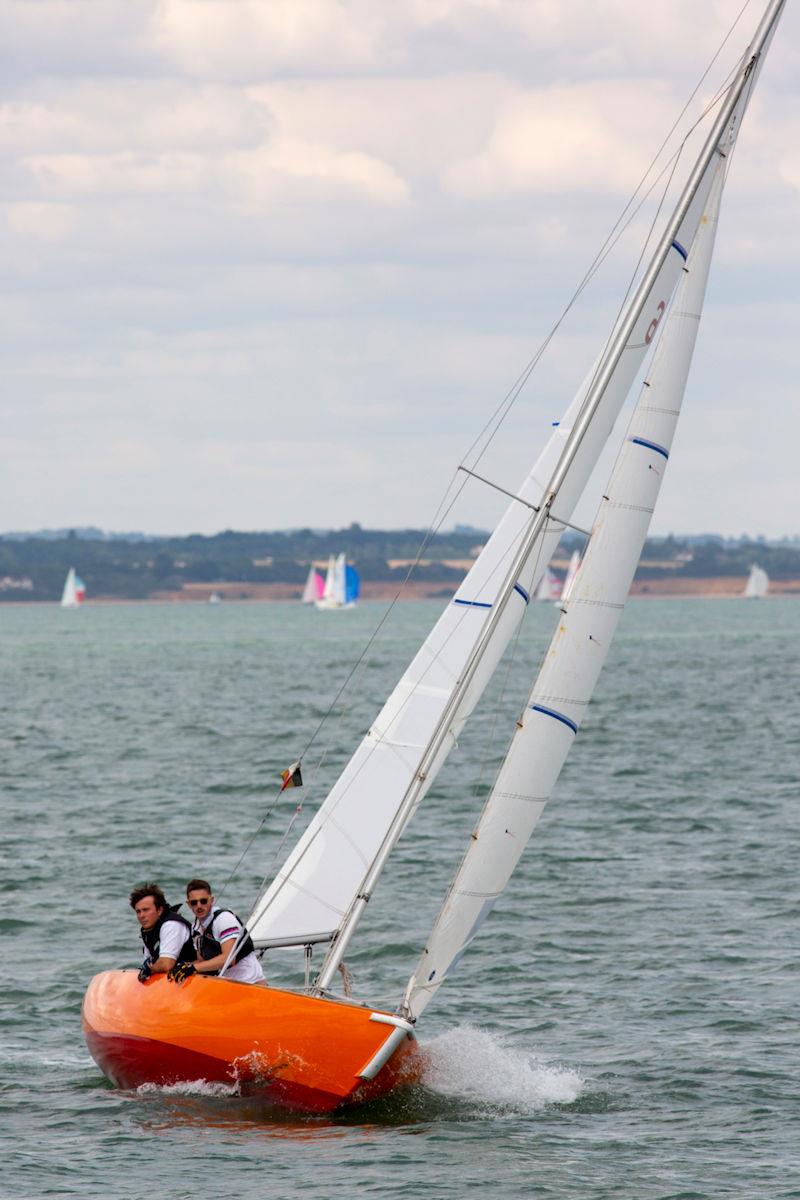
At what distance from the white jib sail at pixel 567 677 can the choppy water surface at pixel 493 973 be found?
837 mm

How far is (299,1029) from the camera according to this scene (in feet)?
48.0

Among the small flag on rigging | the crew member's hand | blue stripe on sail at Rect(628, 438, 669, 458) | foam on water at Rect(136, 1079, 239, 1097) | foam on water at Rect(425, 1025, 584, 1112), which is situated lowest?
foam on water at Rect(136, 1079, 239, 1097)

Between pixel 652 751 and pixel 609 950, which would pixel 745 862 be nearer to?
pixel 609 950

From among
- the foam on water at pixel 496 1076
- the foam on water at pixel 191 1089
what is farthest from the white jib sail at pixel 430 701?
the foam on water at pixel 496 1076

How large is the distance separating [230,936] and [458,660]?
3.54m

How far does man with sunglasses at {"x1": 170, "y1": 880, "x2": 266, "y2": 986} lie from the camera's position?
601 inches

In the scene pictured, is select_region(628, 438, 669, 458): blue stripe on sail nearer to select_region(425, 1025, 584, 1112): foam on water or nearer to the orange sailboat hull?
the orange sailboat hull

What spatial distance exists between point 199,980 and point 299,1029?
1.02m

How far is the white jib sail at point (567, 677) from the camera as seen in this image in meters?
15.2

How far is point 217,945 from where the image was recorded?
15414 mm

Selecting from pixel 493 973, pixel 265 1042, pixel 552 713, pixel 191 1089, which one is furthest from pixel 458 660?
pixel 493 973

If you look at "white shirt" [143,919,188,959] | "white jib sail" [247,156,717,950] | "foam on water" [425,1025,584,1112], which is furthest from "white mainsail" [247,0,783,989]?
"foam on water" [425,1025,584,1112]

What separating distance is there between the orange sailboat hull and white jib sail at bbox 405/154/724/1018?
625 millimetres

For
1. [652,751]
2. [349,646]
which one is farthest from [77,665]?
[652,751]
